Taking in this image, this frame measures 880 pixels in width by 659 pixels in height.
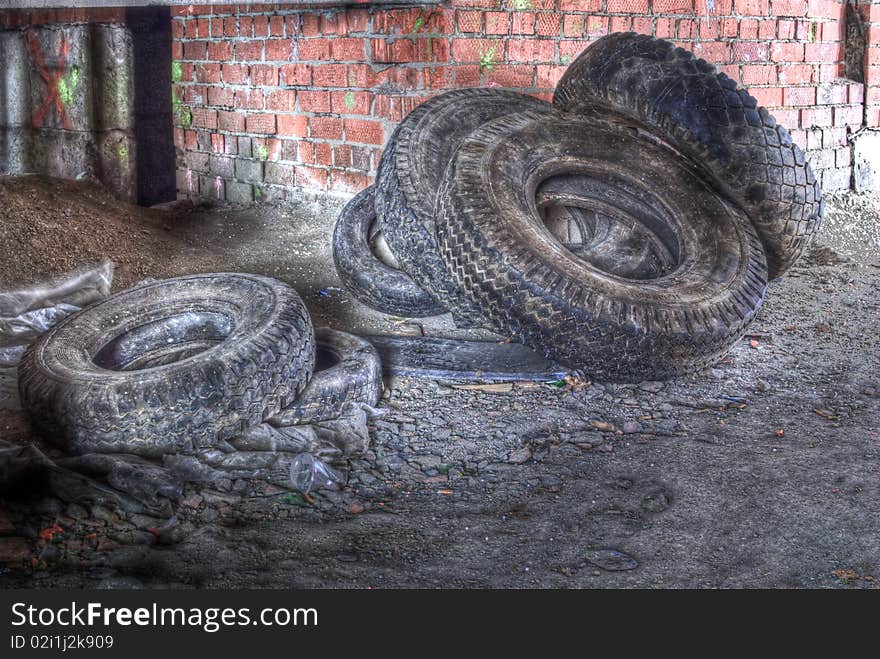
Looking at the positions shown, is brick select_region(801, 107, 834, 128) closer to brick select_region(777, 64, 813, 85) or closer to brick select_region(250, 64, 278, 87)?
brick select_region(777, 64, 813, 85)

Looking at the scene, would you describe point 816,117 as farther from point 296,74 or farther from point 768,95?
point 296,74

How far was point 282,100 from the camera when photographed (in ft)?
15.8

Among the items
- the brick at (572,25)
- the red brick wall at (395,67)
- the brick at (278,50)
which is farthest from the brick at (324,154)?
the brick at (572,25)

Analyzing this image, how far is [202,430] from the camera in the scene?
2346 millimetres

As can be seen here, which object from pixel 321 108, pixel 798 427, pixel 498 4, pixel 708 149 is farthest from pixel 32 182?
pixel 798 427

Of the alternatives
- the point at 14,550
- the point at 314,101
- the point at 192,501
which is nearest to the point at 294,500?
the point at 192,501

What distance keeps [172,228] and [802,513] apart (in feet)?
13.3

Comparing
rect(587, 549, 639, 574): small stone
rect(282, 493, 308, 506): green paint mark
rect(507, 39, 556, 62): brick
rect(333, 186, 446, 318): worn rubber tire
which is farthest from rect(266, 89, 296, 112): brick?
rect(587, 549, 639, 574): small stone

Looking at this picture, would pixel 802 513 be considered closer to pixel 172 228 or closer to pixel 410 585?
pixel 410 585

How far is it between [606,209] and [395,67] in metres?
1.34

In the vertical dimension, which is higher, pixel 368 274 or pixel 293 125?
pixel 293 125

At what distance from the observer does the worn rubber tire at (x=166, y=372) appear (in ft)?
7.54

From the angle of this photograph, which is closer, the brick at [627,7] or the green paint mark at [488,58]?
the green paint mark at [488,58]

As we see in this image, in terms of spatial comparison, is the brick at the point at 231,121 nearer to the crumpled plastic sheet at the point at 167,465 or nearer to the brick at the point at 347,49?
the brick at the point at 347,49
